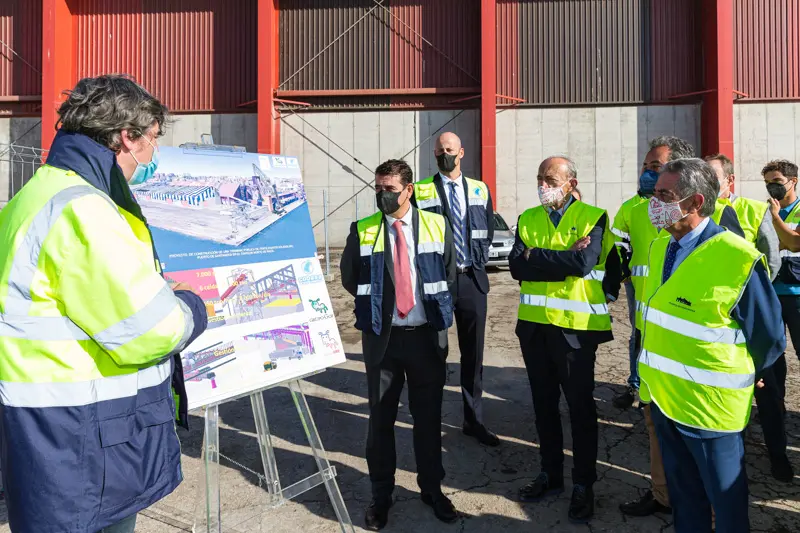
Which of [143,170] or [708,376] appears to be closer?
[143,170]

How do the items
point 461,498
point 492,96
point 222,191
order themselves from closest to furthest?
point 222,191 → point 461,498 → point 492,96

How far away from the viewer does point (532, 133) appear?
1544 centimetres

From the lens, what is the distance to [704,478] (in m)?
2.22

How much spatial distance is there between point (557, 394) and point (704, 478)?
127cm

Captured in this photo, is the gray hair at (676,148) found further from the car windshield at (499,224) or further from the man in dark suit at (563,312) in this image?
the car windshield at (499,224)

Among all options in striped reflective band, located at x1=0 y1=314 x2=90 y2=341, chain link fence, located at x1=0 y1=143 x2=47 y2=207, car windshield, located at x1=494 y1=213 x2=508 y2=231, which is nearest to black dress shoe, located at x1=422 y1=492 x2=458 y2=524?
striped reflective band, located at x1=0 y1=314 x2=90 y2=341

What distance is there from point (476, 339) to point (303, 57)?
43.5 ft

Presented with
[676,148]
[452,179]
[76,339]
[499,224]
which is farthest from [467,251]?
[499,224]

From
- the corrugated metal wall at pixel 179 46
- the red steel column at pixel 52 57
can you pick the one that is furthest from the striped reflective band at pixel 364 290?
the red steel column at pixel 52 57

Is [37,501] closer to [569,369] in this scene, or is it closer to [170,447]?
[170,447]

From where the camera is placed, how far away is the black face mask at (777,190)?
4.00m

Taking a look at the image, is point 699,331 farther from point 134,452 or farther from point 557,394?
point 134,452

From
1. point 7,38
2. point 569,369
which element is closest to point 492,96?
point 569,369

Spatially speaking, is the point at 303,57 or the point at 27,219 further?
the point at 303,57
